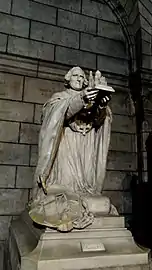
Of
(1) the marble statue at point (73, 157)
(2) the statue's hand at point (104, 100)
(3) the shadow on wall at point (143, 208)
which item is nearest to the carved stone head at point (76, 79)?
(1) the marble statue at point (73, 157)

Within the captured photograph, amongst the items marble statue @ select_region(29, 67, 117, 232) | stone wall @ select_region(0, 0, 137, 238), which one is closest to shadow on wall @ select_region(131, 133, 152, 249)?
stone wall @ select_region(0, 0, 137, 238)

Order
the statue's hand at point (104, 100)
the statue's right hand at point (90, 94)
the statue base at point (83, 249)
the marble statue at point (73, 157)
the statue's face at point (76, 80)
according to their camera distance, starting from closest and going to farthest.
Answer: the statue base at point (83, 249), the marble statue at point (73, 157), the statue's right hand at point (90, 94), the statue's hand at point (104, 100), the statue's face at point (76, 80)

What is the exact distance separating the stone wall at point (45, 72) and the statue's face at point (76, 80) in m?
1.31

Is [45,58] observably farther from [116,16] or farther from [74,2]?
[116,16]

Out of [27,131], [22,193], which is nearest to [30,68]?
[27,131]

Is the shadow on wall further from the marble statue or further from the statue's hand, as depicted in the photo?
the statue's hand

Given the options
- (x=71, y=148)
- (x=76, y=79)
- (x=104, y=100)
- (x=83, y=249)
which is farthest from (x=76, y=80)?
(x=83, y=249)

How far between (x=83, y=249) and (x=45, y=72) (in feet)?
8.50

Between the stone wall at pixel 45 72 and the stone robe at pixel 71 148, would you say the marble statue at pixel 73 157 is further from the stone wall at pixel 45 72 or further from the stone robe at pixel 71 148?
the stone wall at pixel 45 72

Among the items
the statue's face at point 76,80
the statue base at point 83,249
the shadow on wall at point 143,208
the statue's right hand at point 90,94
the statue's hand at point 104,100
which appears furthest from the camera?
the shadow on wall at point 143,208

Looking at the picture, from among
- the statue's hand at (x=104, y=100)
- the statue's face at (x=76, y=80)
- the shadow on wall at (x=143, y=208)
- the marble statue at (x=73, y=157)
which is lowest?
the shadow on wall at (x=143, y=208)

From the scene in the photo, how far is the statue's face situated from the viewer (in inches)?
84.0

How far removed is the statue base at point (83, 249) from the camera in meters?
1.38

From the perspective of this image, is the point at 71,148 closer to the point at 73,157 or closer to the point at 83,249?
the point at 73,157
